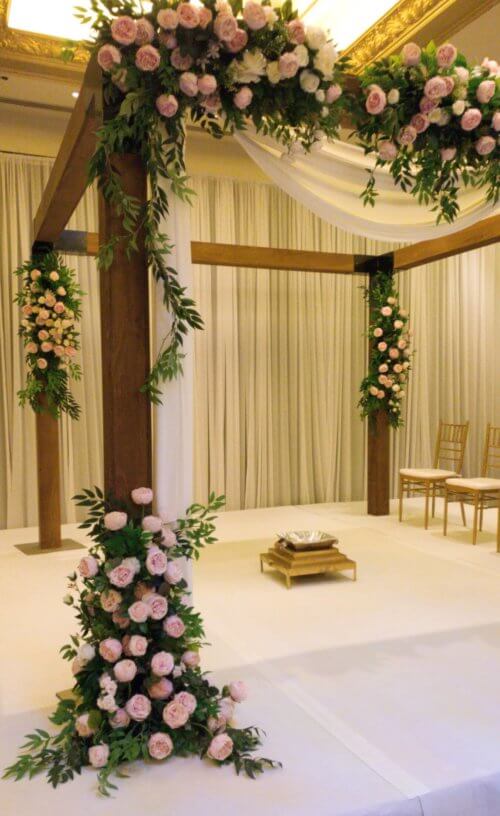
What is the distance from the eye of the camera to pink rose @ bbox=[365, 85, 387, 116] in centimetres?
262

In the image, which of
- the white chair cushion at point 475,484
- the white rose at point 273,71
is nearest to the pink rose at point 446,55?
the white rose at point 273,71

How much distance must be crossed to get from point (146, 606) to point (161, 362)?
2.71ft

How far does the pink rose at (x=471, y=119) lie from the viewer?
2.71 metres

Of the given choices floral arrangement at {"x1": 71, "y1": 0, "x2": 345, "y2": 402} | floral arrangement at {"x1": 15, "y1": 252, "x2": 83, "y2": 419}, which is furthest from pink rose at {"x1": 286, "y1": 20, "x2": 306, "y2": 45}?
floral arrangement at {"x1": 15, "y1": 252, "x2": 83, "y2": 419}

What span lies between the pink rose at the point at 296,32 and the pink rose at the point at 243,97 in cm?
23

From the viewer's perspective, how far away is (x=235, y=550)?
532 centimetres

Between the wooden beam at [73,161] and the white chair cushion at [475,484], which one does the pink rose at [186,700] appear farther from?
the white chair cushion at [475,484]

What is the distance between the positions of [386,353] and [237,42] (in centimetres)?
434

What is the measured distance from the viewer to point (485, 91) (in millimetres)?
2762

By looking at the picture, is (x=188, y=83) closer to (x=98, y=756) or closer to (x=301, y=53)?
(x=301, y=53)

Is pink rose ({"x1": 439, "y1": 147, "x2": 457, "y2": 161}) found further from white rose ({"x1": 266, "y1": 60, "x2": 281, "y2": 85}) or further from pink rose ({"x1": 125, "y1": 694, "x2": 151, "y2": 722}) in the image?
pink rose ({"x1": 125, "y1": 694, "x2": 151, "y2": 722})

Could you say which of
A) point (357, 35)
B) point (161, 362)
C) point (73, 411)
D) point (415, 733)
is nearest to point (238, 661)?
point (415, 733)

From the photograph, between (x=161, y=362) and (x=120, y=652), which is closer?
(x=120, y=652)

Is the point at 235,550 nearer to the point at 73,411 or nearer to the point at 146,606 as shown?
the point at 73,411
